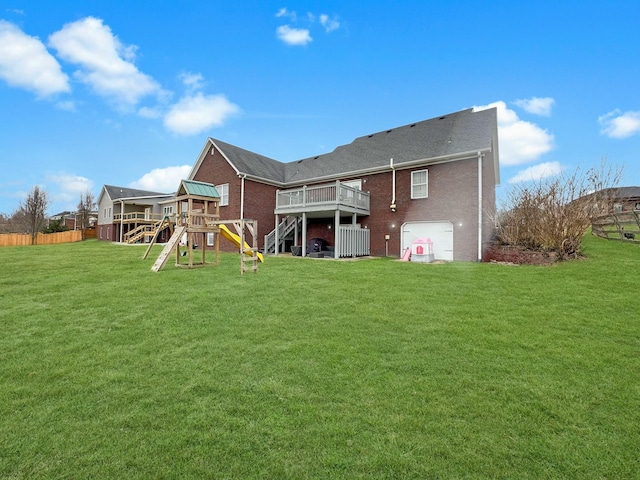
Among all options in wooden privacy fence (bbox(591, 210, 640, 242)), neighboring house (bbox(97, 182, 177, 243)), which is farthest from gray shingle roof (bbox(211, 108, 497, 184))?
neighboring house (bbox(97, 182, 177, 243))

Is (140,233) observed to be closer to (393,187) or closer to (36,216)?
(36,216)

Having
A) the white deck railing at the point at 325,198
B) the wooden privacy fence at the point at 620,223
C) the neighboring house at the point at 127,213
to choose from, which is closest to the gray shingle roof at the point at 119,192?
the neighboring house at the point at 127,213

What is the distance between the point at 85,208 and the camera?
44.1 meters

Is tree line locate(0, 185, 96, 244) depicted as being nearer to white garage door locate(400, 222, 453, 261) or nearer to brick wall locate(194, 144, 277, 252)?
brick wall locate(194, 144, 277, 252)

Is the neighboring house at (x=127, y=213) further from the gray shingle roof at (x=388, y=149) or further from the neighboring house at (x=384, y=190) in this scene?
the gray shingle roof at (x=388, y=149)

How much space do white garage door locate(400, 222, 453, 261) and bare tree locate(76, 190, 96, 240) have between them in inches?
1796

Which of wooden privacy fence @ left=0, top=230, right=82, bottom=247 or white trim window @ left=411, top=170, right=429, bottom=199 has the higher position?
white trim window @ left=411, top=170, right=429, bottom=199

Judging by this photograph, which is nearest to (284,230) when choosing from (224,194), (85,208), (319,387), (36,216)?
(224,194)

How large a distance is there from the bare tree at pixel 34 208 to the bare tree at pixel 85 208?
26.9 ft

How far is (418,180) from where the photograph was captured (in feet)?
52.7

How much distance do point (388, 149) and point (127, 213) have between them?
29.1m

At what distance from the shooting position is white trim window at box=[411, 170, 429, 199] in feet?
51.6

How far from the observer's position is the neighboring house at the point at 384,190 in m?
14.6

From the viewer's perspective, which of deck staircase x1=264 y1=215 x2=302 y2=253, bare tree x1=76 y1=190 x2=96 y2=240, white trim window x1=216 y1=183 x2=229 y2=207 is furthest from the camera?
bare tree x1=76 y1=190 x2=96 y2=240
